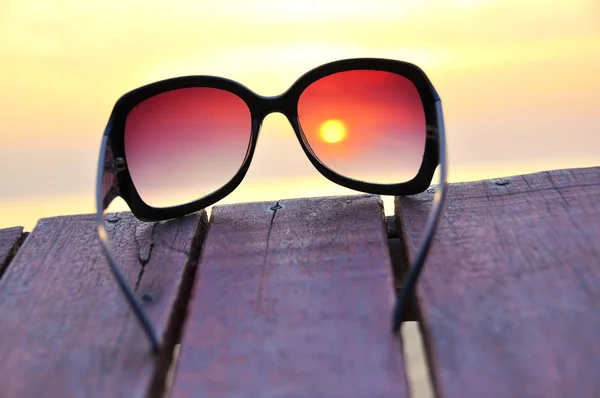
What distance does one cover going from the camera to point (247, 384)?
0.56 metres

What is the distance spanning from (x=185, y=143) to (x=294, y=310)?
0.38 metres

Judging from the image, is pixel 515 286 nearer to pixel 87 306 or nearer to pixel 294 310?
pixel 294 310

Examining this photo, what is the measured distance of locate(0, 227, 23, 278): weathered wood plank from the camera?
2.67 ft

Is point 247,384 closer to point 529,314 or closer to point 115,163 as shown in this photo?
point 529,314

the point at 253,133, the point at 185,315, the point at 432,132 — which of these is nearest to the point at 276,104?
the point at 253,133

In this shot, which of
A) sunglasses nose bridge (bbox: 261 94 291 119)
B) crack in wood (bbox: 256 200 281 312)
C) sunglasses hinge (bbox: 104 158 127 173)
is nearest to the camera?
crack in wood (bbox: 256 200 281 312)

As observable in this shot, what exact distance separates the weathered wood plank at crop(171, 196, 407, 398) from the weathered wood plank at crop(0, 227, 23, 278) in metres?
0.26

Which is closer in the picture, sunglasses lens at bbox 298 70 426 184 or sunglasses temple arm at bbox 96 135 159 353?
sunglasses temple arm at bbox 96 135 159 353

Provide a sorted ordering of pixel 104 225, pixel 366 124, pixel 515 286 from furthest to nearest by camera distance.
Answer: pixel 366 124 → pixel 104 225 → pixel 515 286

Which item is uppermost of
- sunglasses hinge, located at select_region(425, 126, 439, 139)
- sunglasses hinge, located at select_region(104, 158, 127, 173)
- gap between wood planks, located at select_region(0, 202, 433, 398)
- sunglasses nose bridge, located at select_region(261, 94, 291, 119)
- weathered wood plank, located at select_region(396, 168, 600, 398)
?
sunglasses nose bridge, located at select_region(261, 94, 291, 119)

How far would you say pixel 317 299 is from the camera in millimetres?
646

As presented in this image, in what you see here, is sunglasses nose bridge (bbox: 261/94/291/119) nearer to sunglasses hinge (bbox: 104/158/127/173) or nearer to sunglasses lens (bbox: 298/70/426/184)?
sunglasses lens (bbox: 298/70/426/184)

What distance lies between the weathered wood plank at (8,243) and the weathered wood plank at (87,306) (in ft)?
0.09

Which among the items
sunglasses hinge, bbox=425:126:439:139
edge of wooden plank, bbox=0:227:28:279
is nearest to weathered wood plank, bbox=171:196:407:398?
sunglasses hinge, bbox=425:126:439:139
